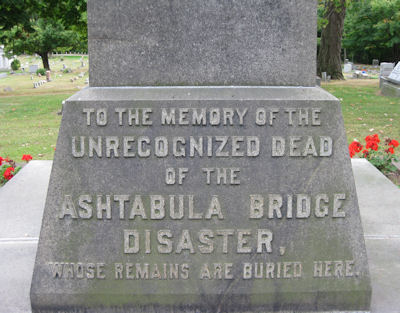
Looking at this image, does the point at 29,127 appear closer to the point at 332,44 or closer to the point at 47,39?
the point at 332,44

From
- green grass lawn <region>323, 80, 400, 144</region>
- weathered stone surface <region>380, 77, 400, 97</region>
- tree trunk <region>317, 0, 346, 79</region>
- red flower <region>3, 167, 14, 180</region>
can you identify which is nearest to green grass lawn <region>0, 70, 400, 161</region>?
green grass lawn <region>323, 80, 400, 144</region>

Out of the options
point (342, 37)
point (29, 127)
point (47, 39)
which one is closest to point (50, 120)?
point (29, 127)

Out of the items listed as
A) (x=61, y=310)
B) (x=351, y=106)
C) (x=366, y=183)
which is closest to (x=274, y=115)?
(x=61, y=310)

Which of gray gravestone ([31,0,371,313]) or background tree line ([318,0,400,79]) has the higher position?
background tree line ([318,0,400,79])

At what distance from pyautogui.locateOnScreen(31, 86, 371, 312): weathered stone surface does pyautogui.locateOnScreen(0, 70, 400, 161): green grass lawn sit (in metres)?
5.76

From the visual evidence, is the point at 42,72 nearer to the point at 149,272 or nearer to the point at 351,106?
the point at 351,106

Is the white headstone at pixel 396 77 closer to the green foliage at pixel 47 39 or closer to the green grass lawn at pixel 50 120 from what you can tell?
the green grass lawn at pixel 50 120

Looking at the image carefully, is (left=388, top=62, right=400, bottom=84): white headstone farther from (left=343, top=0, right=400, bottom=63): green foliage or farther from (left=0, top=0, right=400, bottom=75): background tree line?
(left=343, top=0, right=400, bottom=63): green foliage

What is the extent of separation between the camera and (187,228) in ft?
8.60

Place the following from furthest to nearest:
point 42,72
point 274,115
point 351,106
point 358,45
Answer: point 358,45
point 42,72
point 351,106
point 274,115

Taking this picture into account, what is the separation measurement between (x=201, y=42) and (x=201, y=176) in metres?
0.76

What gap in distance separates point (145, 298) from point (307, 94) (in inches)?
58.1

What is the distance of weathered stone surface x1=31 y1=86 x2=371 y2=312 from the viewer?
8.36ft

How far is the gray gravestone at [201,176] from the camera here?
2.55 meters
